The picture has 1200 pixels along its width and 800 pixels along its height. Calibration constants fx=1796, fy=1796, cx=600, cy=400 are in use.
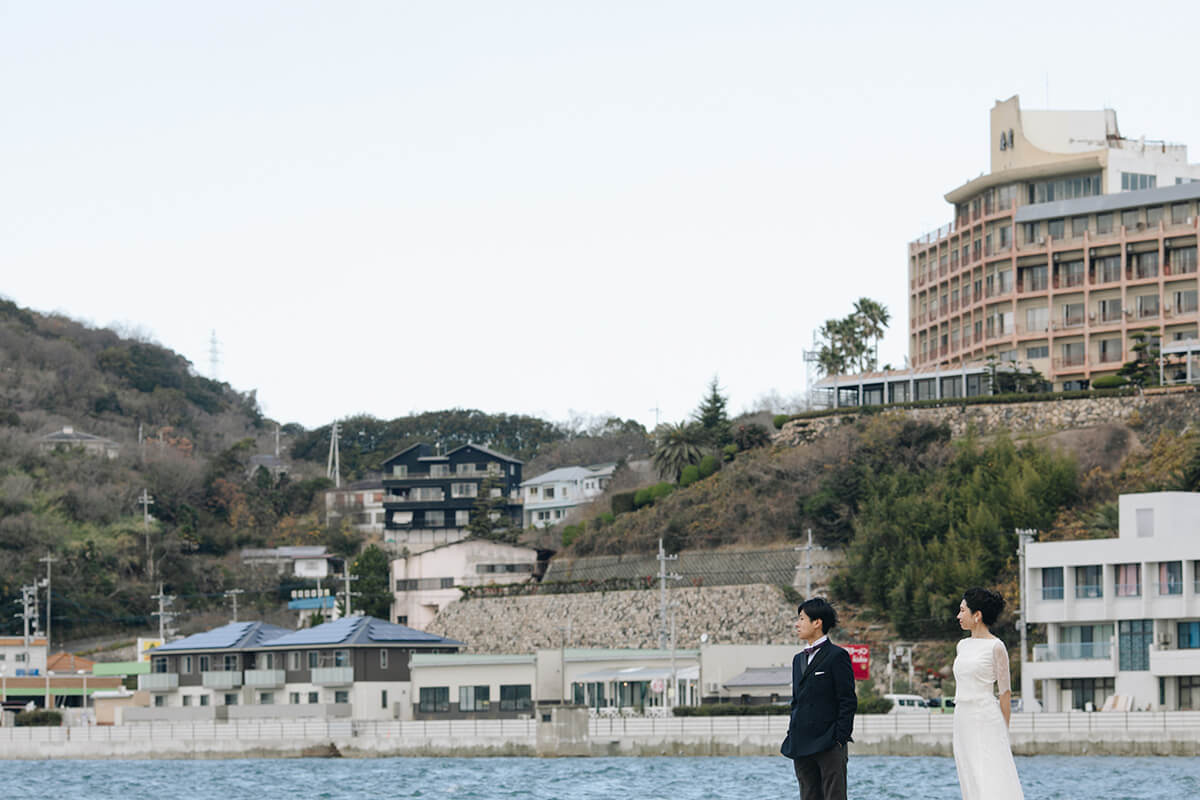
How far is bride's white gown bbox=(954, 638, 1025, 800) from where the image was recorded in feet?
41.5

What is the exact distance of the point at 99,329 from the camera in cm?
17062

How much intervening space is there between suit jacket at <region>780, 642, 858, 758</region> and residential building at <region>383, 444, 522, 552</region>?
11319cm

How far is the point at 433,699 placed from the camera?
250ft

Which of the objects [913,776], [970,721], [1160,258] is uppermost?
[1160,258]

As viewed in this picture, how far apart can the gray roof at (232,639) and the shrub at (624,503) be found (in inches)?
979

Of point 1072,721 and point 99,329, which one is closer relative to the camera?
point 1072,721

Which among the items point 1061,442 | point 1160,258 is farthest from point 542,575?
point 1160,258

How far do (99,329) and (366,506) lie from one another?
4796 cm

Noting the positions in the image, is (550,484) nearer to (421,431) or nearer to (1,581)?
(421,431)

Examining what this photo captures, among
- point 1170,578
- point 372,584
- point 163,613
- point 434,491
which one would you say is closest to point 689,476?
point 372,584

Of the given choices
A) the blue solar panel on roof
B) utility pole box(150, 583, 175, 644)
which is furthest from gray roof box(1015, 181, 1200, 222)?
utility pole box(150, 583, 175, 644)

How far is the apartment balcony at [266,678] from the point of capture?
3007 inches

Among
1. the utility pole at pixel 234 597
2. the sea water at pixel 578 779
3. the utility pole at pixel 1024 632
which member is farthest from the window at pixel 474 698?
the utility pole at pixel 234 597

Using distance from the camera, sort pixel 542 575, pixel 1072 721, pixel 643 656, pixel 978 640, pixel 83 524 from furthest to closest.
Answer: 1. pixel 83 524
2. pixel 542 575
3. pixel 643 656
4. pixel 1072 721
5. pixel 978 640
